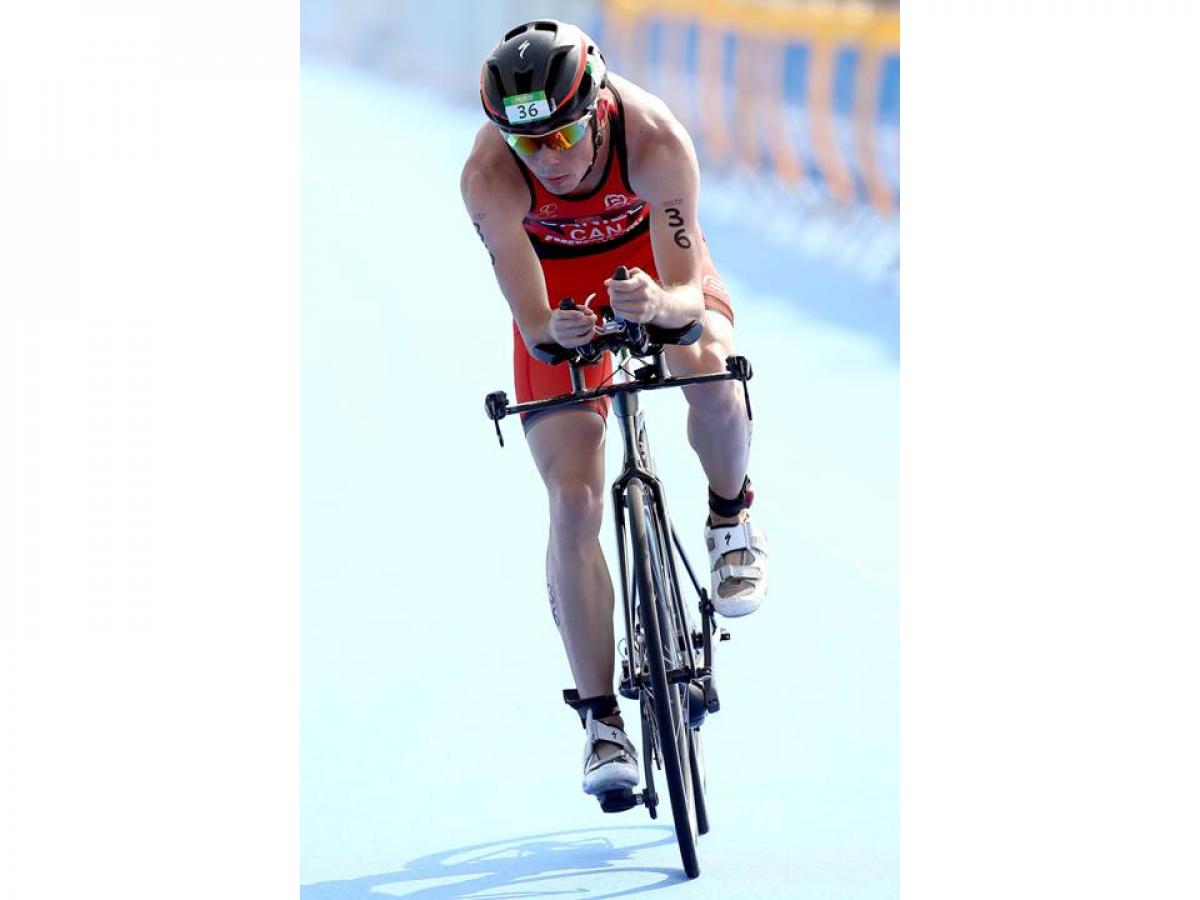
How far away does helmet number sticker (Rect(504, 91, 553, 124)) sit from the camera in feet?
12.5

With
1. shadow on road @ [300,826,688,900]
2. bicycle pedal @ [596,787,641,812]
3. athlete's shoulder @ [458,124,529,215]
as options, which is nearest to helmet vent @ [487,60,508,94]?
athlete's shoulder @ [458,124,529,215]

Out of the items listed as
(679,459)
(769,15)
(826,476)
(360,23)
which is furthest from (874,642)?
(360,23)

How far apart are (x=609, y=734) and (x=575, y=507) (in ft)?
1.77

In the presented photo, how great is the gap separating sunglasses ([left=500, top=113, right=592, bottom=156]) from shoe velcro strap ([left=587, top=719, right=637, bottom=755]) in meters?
1.35

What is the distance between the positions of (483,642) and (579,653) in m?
2.05

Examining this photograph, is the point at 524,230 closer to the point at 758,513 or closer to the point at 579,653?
the point at 579,653

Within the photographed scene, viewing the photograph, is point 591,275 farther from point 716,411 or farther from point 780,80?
point 780,80

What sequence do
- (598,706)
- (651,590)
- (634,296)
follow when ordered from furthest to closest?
(598,706) → (651,590) → (634,296)

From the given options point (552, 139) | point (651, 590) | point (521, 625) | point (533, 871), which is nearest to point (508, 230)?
point (552, 139)

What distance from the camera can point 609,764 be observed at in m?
4.29

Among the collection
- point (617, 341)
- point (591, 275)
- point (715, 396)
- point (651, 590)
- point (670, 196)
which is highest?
point (670, 196)

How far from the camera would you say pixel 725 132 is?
13.2 meters

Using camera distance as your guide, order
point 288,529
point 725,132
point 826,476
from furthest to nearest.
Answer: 1. point 725,132
2. point 826,476
3. point 288,529

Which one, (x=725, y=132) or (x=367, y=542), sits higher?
(x=725, y=132)
